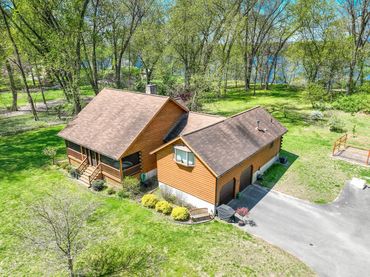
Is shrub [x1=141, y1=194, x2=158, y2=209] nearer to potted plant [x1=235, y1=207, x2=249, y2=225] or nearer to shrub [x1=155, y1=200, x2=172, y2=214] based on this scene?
shrub [x1=155, y1=200, x2=172, y2=214]

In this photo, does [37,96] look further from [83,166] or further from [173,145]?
[173,145]

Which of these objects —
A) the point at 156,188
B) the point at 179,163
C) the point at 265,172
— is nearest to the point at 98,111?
the point at 156,188

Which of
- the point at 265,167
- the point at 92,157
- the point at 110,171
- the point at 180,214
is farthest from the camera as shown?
the point at 265,167

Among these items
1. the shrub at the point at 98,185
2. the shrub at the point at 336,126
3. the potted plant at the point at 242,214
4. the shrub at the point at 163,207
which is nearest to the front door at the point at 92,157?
the shrub at the point at 98,185

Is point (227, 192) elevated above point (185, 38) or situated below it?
below

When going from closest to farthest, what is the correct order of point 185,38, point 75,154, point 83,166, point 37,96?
point 83,166 → point 75,154 → point 185,38 → point 37,96

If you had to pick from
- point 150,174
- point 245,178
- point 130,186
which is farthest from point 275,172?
point 130,186

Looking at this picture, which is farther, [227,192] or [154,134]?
[154,134]
